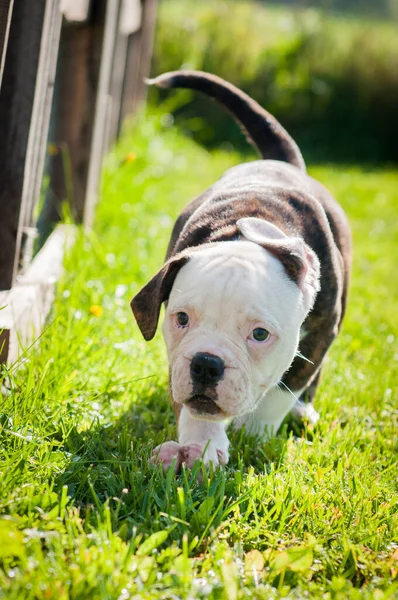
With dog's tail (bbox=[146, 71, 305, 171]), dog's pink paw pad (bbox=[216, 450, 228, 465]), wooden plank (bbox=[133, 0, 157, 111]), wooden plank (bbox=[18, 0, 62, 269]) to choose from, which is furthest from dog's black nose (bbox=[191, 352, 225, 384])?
wooden plank (bbox=[133, 0, 157, 111])

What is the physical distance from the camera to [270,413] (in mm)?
3199

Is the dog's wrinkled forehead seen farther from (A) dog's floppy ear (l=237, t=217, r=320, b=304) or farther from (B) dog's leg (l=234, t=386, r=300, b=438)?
(B) dog's leg (l=234, t=386, r=300, b=438)

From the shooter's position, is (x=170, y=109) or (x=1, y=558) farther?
(x=170, y=109)

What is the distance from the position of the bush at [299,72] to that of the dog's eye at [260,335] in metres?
9.15

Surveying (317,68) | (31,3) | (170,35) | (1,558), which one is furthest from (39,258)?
(317,68)

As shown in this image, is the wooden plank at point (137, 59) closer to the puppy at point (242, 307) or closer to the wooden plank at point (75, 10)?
the wooden plank at point (75, 10)

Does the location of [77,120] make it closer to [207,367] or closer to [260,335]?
[260,335]

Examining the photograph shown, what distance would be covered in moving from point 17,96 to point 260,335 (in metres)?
1.43

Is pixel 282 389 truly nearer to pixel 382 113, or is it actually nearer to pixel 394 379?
pixel 394 379

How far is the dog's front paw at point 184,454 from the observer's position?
105 inches

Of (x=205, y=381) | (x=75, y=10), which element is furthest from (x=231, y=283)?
(x=75, y=10)

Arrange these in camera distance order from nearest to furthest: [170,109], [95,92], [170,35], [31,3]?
1. [31,3]
2. [95,92]
3. [170,109]
4. [170,35]

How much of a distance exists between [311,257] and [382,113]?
10.5m

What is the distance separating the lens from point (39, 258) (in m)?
3.97
